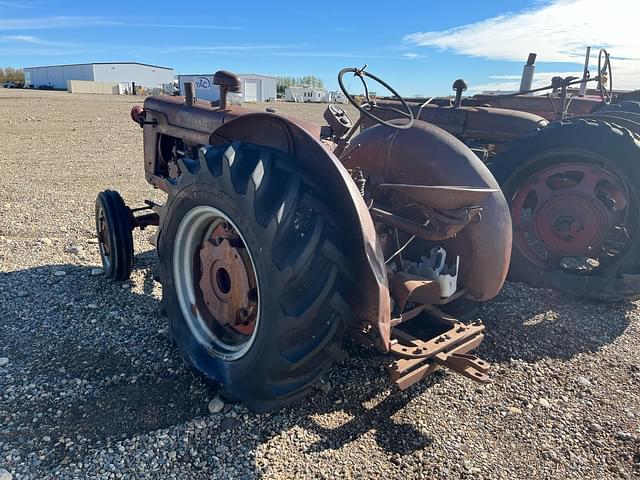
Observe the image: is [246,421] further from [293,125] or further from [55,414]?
[293,125]

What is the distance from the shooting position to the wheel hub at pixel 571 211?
3715 mm

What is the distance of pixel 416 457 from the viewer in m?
2.14

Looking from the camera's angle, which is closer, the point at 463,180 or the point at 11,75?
the point at 463,180

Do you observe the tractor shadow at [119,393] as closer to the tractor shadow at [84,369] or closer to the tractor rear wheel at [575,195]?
the tractor shadow at [84,369]

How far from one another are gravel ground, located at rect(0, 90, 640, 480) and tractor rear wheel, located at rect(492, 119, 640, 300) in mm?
364

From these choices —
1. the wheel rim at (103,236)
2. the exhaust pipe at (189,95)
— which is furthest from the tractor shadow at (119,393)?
the exhaust pipe at (189,95)

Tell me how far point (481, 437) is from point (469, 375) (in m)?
0.33

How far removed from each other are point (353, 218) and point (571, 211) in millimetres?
2606

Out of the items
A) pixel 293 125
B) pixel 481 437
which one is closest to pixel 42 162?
pixel 293 125

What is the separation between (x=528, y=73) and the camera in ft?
20.3

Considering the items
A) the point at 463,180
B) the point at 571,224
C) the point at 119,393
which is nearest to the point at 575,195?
the point at 571,224

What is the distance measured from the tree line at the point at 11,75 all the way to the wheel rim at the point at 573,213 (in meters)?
92.3

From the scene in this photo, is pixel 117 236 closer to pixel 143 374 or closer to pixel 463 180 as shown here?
pixel 143 374

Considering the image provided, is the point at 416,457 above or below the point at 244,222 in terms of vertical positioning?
below
